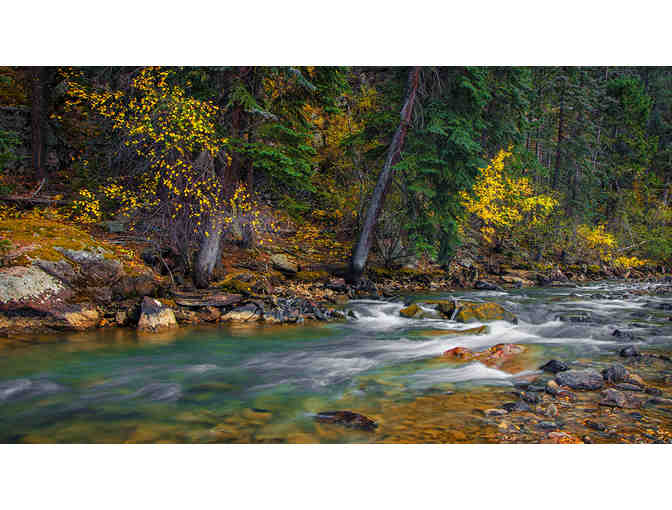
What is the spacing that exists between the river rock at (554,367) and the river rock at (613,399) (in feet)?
3.51

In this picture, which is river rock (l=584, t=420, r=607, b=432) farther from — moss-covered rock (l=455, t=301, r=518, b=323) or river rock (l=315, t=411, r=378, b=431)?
moss-covered rock (l=455, t=301, r=518, b=323)

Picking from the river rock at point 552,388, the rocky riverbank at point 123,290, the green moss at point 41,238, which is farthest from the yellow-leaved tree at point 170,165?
the river rock at point 552,388

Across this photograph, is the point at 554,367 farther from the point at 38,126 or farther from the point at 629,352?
the point at 38,126

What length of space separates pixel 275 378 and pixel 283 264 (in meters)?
7.24

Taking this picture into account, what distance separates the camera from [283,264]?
43.7 feet

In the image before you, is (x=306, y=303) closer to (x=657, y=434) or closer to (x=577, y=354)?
(x=577, y=354)

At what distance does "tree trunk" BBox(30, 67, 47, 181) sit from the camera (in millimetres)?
12133

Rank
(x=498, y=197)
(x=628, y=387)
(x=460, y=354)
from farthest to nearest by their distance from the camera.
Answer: (x=498, y=197)
(x=460, y=354)
(x=628, y=387)

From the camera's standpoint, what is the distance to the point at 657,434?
13.3ft

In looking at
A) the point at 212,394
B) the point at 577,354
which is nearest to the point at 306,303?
the point at 212,394

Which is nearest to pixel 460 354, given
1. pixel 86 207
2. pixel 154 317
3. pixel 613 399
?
pixel 613 399

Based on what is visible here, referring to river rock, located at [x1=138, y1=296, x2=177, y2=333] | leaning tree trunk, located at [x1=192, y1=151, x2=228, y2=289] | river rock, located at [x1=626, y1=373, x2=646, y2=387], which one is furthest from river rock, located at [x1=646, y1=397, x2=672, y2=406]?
leaning tree trunk, located at [x1=192, y1=151, x2=228, y2=289]

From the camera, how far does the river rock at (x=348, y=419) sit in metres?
4.39

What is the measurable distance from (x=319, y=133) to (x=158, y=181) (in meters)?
9.67
